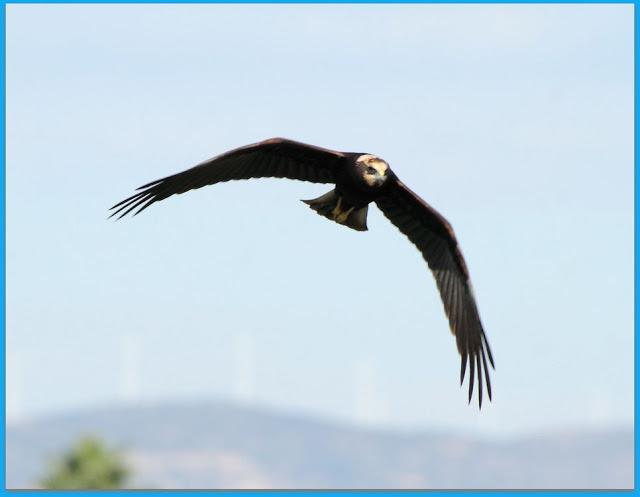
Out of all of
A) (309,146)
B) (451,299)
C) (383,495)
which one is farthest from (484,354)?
(309,146)

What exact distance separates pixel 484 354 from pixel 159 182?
4.64 meters

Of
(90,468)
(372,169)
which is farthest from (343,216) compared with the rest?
(90,468)

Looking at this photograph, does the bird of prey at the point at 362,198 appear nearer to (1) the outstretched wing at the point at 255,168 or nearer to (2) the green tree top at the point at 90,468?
(1) the outstretched wing at the point at 255,168

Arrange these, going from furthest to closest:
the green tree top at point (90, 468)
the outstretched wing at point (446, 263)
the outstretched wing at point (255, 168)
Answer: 1. the green tree top at point (90, 468)
2. the outstretched wing at point (446, 263)
3. the outstretched wing at point (255, 168)

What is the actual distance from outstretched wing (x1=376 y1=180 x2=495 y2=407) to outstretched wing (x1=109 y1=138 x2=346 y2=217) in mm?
1317

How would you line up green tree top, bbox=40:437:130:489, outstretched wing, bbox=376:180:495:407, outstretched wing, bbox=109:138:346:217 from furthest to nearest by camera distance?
green tree top, bbox=40:437:130:489, outstretched wing, bbox=376:180:495:407, outstretched wing, bbox=109:138:346:217

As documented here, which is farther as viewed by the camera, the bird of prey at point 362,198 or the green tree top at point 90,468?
the green tree top at point 90,468

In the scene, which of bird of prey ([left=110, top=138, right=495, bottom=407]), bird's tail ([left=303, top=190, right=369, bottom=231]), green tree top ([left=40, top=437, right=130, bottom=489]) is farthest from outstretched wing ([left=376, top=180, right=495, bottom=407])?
green tree top ([left=40, top=437, right=130, bottom=489])

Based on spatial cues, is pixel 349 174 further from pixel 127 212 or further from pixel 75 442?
pixel 75 442

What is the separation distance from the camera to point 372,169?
715 inches

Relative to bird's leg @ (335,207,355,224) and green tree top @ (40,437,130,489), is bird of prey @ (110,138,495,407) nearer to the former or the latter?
bird's leg @ (335,207,355,224)

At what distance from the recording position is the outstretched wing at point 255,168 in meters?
18.1

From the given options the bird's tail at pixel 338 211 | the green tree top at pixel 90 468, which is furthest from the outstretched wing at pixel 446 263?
the green tree top at pixel 90 468

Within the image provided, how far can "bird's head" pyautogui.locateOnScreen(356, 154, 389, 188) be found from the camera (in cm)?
1816
